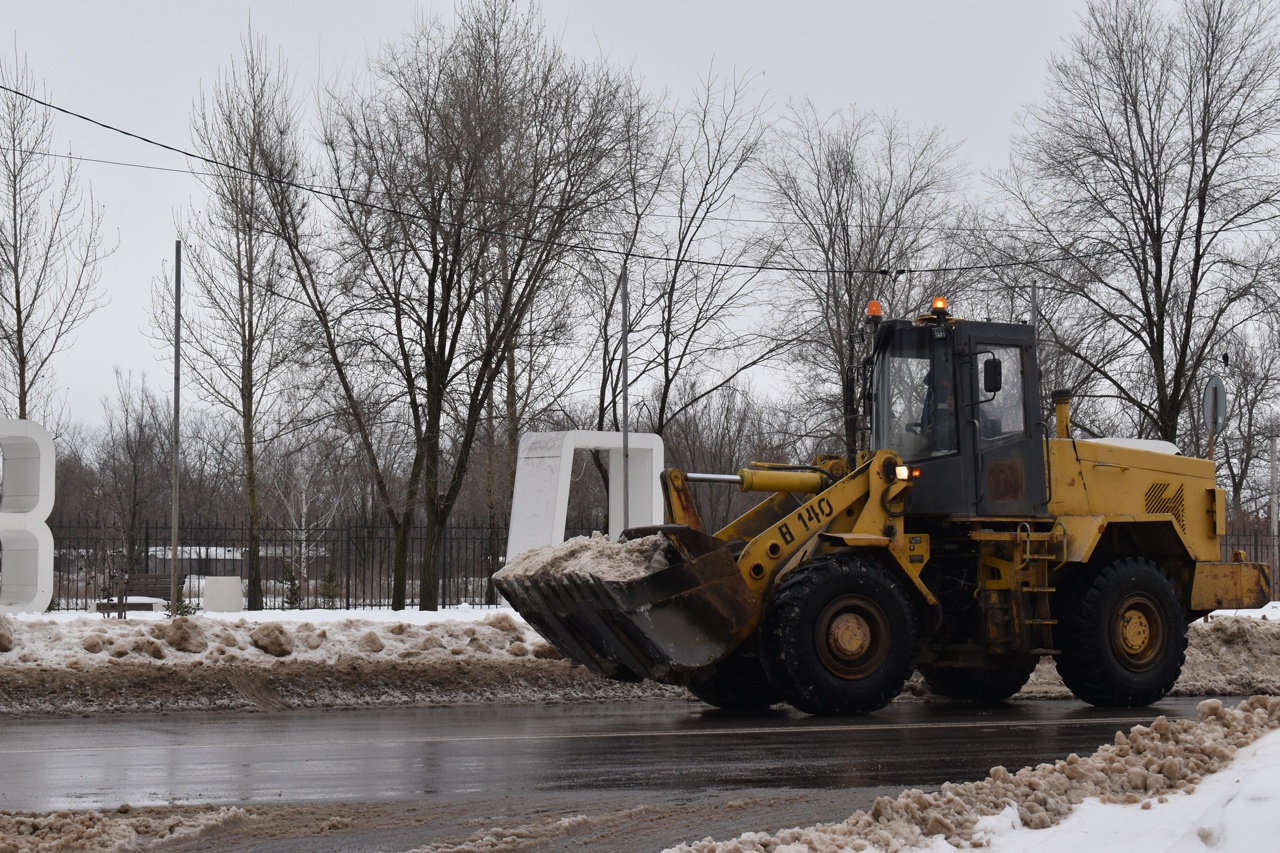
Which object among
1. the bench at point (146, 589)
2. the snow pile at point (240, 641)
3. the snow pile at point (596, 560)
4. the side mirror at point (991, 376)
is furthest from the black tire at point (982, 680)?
the bench at point (146, 589)

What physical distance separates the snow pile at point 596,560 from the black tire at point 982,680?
362cm

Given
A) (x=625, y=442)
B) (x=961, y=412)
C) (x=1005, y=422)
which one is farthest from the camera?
(x=625, y=442)

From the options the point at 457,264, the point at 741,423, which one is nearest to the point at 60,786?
Result: the point at 457,264

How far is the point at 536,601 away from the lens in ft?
39.4

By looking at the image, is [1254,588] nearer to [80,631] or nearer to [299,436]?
[80,631]

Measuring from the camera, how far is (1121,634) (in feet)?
42.1

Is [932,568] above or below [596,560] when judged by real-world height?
below

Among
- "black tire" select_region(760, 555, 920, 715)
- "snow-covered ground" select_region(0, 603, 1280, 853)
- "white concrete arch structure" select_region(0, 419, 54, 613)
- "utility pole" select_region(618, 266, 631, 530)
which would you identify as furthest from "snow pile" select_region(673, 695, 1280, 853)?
"white concrete arch structure" select_region(0, 419, 54, 613)

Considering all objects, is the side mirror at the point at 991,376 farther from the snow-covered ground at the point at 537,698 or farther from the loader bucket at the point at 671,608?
the snow-covered ground at the point at 537,698

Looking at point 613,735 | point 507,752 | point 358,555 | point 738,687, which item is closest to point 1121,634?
point 738,687

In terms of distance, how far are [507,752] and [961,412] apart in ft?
17.5

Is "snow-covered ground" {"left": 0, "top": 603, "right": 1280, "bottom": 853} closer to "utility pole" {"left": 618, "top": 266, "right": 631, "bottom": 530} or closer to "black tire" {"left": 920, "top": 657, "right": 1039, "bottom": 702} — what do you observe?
"black tire" {"left": 920, "top": 657, "right": 1039, "bottom": 702}

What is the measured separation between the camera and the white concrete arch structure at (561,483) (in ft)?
69.8

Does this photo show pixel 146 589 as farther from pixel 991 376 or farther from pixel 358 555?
pixel 991 376
